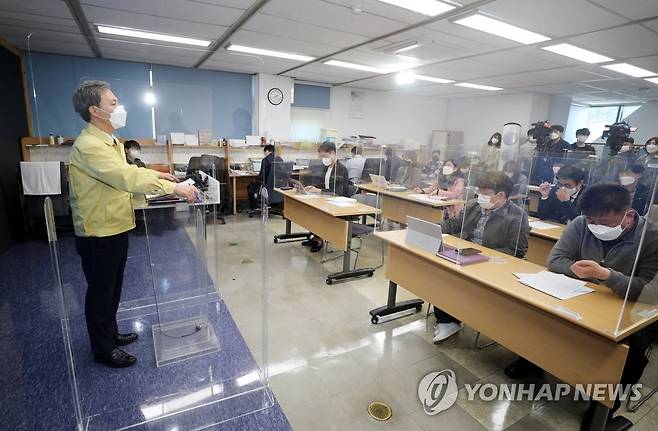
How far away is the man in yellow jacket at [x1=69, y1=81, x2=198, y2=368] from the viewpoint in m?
1.69

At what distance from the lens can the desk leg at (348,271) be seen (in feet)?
11.0

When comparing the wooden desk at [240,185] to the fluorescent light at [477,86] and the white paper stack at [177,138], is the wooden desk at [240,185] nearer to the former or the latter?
the white paper stack at [177,138]

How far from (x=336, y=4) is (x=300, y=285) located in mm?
2514

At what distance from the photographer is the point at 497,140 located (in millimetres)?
5711

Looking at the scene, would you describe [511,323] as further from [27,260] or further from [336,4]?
[27,260]

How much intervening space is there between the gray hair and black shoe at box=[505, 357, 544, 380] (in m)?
2.77

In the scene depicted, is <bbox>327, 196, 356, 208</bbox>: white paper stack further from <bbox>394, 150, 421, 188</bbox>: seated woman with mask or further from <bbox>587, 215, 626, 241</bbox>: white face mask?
<bbox>587, 215, 626, 241</bbox>: white face mask

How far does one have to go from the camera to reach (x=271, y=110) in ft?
21.8

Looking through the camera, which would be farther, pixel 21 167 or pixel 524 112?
pixel 524 112

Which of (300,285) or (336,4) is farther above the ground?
(336,4)

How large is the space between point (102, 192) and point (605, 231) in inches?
99.7

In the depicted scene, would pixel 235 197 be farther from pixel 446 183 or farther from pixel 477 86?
pixel 477 86

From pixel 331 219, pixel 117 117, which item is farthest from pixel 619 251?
pixel 117 117

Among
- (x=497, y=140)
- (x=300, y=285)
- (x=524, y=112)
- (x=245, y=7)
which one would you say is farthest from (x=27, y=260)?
(x=524, y=112)
